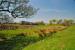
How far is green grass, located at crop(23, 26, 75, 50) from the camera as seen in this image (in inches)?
195

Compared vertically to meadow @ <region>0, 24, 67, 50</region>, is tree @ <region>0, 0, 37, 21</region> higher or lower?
higher

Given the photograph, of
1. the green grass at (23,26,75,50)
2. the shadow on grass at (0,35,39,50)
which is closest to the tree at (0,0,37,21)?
the shadow on grass at (0,35,39,50)

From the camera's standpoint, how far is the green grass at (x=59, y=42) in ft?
16.3

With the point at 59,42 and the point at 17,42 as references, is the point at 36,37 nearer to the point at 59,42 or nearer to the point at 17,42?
the point at 17,42

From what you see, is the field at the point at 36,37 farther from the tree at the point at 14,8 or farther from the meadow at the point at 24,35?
the tree at the point at 14,8

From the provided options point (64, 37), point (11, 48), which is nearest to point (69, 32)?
point (64, 37)

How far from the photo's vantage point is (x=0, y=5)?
18.2 ft

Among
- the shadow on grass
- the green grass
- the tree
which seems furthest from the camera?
the tree

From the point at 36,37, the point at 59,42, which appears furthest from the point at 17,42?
the point at 59,42

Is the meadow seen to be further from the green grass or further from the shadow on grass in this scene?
the green grass

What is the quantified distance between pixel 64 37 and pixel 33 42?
20.9 inches

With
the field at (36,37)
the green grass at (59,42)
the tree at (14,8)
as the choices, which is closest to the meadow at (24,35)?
the field at (36,37)

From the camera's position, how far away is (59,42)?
5.07 metres

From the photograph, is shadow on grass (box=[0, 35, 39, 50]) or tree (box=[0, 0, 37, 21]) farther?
tree (box=[0, 0, 37, 21])
